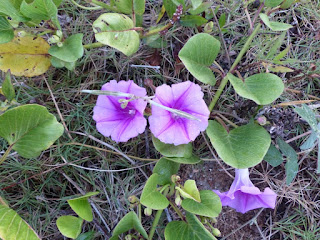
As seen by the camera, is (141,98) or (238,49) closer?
(141,98)

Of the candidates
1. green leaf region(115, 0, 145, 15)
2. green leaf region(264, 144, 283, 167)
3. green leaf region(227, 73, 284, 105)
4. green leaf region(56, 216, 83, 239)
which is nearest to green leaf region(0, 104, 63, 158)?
green leaf region(56, 216, 83, 239)

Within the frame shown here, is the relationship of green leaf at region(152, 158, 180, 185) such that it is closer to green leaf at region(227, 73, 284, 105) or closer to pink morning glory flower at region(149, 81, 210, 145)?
pink morning glory flower at region(149, 81, 210, 145)

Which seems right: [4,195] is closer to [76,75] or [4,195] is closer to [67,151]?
[67,151]

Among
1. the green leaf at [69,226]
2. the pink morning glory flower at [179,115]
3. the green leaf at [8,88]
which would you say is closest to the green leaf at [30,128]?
the green leaf at [8,88]

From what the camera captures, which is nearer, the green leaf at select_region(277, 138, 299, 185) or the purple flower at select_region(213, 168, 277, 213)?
the purple flower at select_region(213, 168, 277, 213)

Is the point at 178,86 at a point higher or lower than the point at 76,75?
higher

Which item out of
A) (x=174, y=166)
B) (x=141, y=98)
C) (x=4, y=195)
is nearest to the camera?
(x=141, y=98)

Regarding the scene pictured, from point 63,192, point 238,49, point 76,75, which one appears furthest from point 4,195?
point 238,49

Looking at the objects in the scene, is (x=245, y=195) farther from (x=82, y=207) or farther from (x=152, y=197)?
(x=82, y=207)
